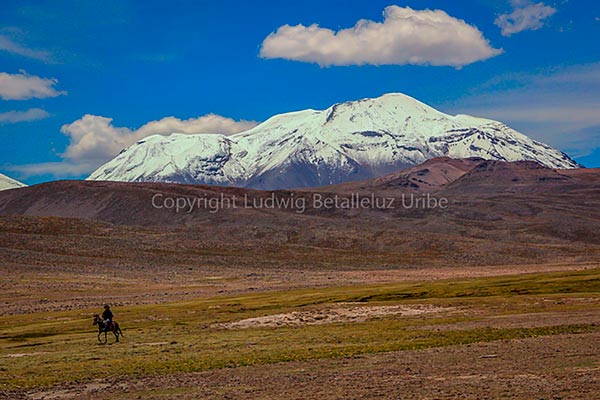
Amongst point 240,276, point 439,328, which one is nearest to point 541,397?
point 439,328

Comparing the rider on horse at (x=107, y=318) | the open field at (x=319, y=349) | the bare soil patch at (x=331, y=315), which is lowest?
the bare soil patch at (x=331, y=315)

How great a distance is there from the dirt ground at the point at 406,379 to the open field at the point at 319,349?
0.19 feet

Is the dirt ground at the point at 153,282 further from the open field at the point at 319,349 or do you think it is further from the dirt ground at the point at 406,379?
the dirt ground at the point at 406,379

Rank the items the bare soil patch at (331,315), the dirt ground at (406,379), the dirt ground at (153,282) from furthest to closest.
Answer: the dirt ground at (153,282) < the bare soil patch at (331,315) < the dirt ground at (406,379)

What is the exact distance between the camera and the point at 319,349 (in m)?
37.2

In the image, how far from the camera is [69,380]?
30.3 metres

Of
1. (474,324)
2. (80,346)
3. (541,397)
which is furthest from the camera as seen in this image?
(474,324)

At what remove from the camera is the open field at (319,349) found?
26672mm

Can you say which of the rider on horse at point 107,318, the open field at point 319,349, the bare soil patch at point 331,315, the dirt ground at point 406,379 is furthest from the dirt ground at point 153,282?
the dirt ground at point 406,379

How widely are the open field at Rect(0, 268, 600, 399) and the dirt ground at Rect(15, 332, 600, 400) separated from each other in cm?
6

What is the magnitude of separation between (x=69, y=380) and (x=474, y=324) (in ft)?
85.6

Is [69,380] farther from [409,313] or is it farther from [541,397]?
[409,313]

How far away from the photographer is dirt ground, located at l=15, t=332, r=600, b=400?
2406cm

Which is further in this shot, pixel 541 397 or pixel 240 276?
pixel 240 276
